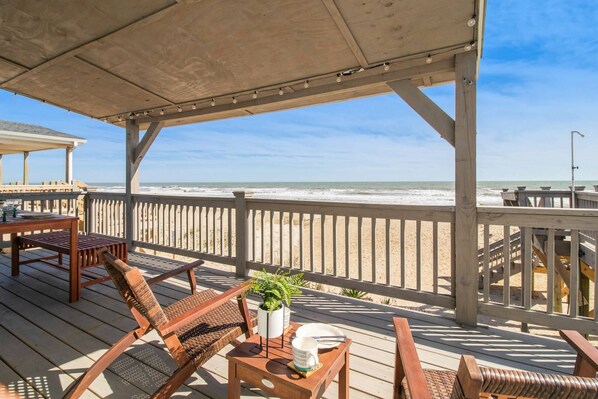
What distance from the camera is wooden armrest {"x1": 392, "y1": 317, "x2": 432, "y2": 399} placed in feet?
3.08

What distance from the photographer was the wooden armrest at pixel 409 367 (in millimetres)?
940

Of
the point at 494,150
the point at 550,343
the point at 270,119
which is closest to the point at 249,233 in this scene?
the point at 550,343

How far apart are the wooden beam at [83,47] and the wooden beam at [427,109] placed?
202cm

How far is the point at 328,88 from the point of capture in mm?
3246

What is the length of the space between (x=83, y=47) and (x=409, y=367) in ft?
11.4

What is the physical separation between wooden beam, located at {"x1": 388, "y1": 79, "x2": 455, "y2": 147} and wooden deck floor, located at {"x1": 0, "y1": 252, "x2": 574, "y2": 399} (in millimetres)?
1640

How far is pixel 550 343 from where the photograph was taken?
2238mm

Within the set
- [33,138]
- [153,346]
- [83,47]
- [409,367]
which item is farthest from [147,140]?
[33,138]

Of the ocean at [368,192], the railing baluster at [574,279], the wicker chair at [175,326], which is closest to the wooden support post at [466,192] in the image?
the railing baluster at [574,279]

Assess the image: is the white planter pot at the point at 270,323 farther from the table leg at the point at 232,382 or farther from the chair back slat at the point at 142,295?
the chair back slat at the point at 142,295

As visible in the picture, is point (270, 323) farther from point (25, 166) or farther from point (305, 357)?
point (25, 166)

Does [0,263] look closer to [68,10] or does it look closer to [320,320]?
[68,10]

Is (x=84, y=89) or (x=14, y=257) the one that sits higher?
(x=84, y=89)

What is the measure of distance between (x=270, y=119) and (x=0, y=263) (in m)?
27.0
